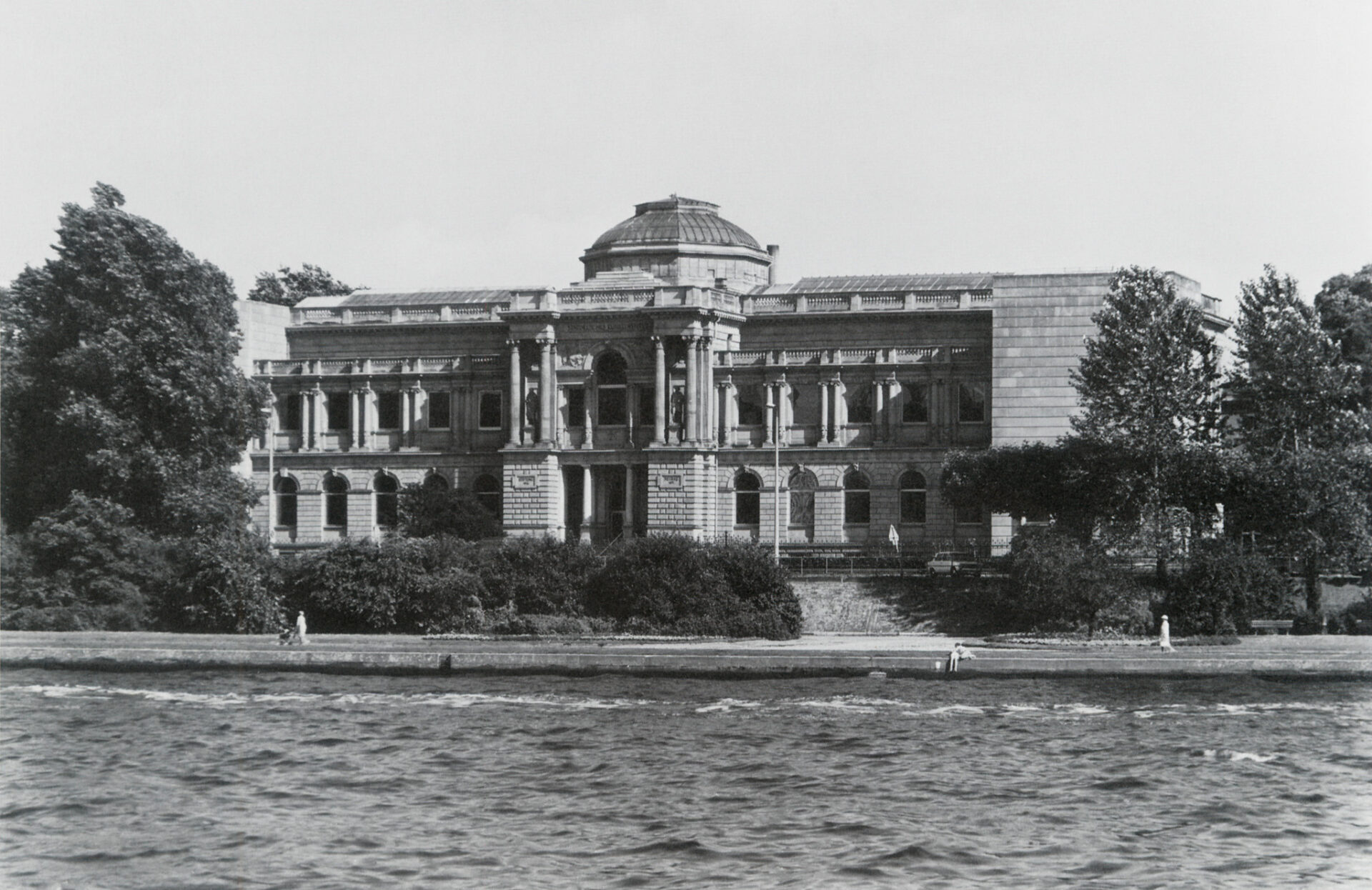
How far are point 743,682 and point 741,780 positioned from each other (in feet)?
37.9

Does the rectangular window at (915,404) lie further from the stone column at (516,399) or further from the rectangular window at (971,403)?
the stone column at (516,399)

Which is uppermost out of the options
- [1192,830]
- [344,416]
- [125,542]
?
[344,416]

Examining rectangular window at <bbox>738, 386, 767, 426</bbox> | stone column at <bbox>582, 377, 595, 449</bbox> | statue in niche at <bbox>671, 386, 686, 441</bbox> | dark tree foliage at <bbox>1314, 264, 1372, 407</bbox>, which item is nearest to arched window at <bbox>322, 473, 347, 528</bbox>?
stone column at <bbox>582, 377, 595, 449</bbox>

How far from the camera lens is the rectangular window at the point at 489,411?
73.3 m

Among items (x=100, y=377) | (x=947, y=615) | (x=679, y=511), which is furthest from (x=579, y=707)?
(x=679, y=511)

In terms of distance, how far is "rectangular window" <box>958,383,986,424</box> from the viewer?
224 feet

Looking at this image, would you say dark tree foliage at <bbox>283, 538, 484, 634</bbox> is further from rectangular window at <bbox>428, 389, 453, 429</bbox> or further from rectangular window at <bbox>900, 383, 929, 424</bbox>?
rectangular window at <bbox>900, 383, 929, 424</bbox>

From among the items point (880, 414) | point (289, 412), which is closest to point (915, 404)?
point (880, 414)

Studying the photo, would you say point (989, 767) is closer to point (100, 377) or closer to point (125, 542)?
point (125, 542)

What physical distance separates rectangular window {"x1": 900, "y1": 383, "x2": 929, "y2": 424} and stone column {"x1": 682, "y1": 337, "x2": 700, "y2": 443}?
24.3 feet

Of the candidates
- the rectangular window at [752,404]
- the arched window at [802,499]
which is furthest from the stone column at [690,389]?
the arched window at [802,499]

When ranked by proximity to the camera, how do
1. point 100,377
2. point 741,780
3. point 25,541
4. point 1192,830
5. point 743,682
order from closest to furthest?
point 1192,830
point 741,780
point 743,682
point 25,541
point 100,377

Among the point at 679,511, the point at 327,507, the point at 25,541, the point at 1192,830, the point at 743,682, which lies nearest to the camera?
the point at 1192,830

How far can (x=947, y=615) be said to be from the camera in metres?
53.4
